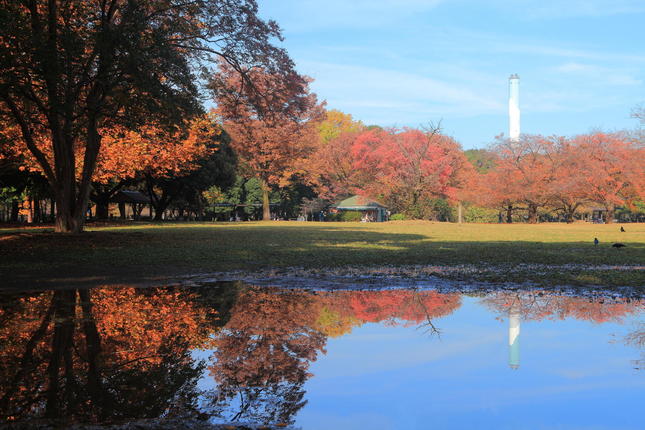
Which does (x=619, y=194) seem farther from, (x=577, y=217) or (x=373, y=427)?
(x=373, y=427)

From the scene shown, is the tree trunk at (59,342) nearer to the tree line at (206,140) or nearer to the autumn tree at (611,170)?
the tree line at (206,140)

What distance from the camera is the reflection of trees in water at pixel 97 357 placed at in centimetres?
399

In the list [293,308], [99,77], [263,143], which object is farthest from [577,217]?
[293,308]

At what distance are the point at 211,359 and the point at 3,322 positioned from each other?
3046 millimetres

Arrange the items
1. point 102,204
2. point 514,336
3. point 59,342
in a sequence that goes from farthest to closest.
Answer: point 102,204 → point 514,336 → point 59,342

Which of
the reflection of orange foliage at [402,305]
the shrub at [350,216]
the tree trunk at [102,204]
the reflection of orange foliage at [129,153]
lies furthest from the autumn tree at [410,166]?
the reflection of orange foliage at [402,305]

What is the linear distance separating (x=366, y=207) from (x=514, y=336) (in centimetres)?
6047

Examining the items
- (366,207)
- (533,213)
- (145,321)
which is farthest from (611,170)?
(145,321)

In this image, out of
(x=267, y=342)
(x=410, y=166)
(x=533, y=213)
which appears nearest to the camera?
(x=267, y=342)

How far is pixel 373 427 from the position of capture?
12.1 ft

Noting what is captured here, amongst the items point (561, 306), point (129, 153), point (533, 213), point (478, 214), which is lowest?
point (561, 306)

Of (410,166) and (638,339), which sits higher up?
(410,166)

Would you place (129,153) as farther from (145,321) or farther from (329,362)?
(329,362)

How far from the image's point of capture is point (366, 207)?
66.6 m
